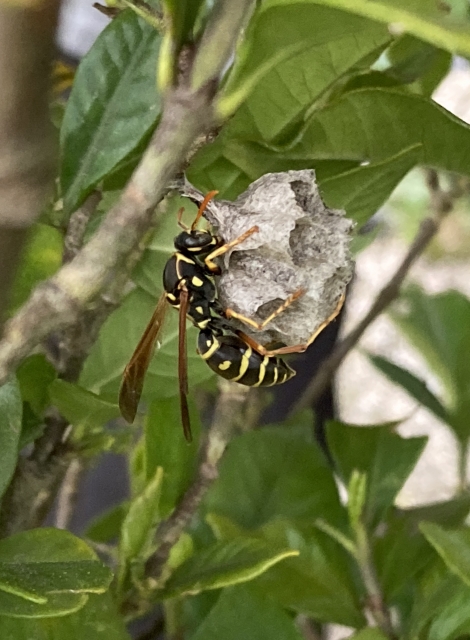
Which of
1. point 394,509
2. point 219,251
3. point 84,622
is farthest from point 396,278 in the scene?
point 84,622

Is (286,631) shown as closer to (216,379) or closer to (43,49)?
(216,379)

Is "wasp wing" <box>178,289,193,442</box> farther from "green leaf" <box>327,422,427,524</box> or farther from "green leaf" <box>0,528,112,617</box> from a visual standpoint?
"green leaf" <box>327,422,427,524</box>

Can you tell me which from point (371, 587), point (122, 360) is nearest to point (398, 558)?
point (371, 587)

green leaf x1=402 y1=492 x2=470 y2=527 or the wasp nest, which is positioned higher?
the wasp nest

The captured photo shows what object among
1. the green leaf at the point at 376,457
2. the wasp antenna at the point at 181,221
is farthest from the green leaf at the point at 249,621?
the wasp antenna at the point at 181,221

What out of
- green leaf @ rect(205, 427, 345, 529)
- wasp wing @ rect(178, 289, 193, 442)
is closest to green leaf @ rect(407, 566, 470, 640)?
green leaf @ rect(205, 427, 345, 529)

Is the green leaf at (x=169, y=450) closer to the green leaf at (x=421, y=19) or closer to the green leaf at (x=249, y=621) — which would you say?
the green leaf at (x=249, y=621)
